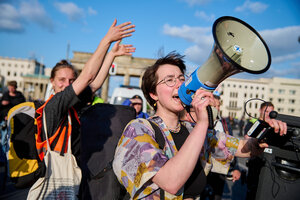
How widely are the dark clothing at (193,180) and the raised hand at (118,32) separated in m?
0.90

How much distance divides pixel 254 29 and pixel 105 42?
1111 mm

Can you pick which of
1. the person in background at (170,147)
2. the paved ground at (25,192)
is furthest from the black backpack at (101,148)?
the paved ground at (25,192)

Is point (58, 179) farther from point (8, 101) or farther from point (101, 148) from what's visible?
point (8, 101)

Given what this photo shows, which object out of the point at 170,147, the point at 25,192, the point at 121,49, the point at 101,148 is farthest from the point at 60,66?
the point at 25,192

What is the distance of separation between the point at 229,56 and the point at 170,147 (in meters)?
0.71

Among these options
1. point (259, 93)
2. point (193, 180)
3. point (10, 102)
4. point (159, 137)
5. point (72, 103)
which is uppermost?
point (259, 93)

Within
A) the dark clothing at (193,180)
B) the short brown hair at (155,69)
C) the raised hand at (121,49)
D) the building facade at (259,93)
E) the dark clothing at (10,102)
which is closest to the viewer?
the dark clothing at (193,180)

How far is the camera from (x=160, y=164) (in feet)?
4.28

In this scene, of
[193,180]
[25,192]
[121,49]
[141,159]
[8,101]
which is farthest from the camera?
[8,101]

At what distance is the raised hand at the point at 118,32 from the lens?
186 centimetres

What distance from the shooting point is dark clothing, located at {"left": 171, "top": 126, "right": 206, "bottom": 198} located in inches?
63.0

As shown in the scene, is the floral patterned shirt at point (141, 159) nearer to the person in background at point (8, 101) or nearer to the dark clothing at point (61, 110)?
the dark clothing at point (61, 110)

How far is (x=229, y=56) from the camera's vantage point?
1.45 m

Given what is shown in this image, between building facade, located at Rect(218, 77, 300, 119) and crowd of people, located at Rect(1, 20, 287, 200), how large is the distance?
87702mm
